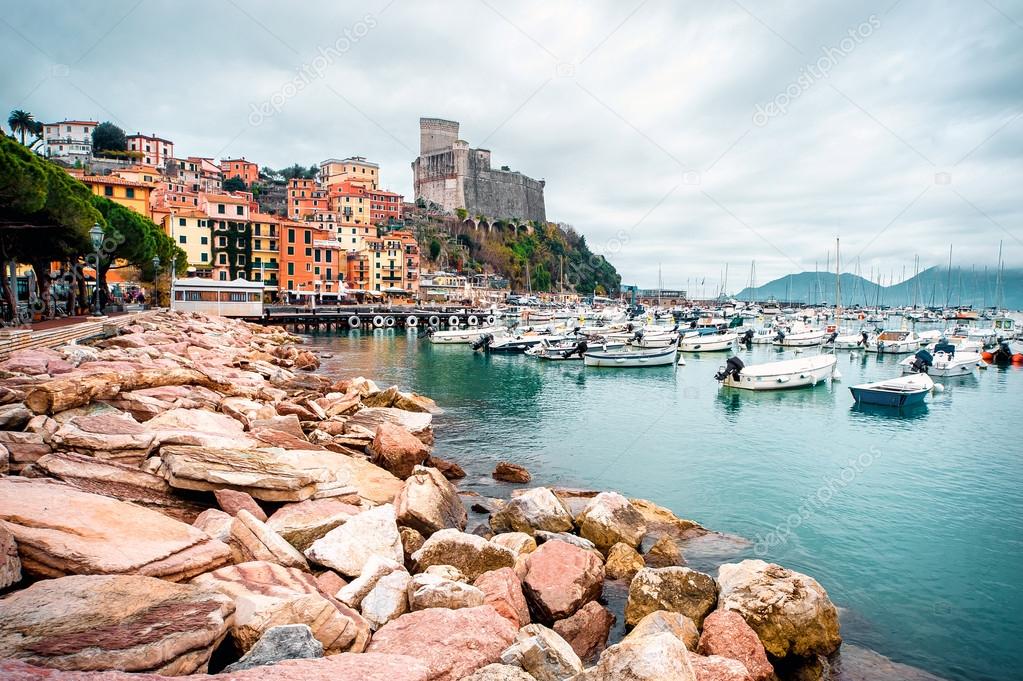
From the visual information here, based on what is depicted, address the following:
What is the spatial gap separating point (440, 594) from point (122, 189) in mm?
66021

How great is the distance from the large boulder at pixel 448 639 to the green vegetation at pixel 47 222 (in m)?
19.7

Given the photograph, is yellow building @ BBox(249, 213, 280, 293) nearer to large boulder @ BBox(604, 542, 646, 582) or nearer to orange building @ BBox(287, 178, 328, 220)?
orange building @ BBox(287, 178, 328, 220)

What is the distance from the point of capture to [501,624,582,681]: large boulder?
5488 mm

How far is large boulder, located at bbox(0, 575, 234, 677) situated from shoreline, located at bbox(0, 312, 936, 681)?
0.03 metres

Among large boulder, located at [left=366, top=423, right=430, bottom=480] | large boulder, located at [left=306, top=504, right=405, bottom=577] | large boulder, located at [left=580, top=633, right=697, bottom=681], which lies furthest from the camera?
large boulder, located at [left=366, top=423, right=430, bottom=480]

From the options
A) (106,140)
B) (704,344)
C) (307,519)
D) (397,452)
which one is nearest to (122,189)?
(106,140)

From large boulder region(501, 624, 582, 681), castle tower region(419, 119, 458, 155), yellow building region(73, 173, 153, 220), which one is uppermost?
castle tower region(419, 119, 458, 155)

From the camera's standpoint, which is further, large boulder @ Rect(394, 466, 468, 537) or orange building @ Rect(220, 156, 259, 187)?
orange building @ Rect(220, 156, 259, 187)

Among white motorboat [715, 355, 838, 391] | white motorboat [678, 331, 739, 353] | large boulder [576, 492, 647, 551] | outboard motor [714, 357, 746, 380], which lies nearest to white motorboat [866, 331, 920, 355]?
white motorboat [678, 331, 739, 353]

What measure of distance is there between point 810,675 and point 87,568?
26.8 ft

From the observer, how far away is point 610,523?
34.9ft

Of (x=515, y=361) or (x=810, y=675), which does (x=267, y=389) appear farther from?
(x=515, y=361)

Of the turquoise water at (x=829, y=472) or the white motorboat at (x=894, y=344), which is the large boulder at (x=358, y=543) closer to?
the turquoise water at (x=829, y=472)

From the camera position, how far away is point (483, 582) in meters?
7.53
